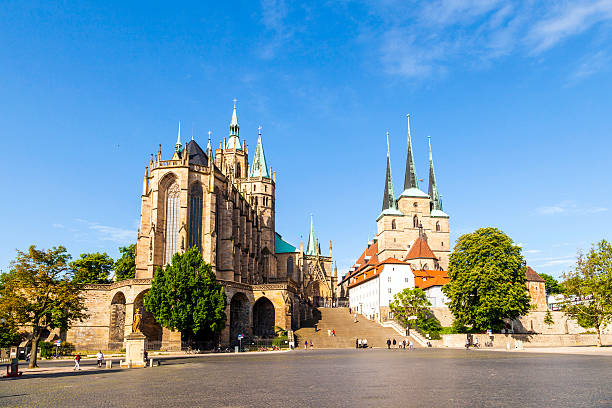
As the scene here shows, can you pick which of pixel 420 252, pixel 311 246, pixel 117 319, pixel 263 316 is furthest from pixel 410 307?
pixel 311 246

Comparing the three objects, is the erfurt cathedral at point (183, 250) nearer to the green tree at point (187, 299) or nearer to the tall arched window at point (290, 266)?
the green tree at point (187, 299)

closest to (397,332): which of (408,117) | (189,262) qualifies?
(189,262)

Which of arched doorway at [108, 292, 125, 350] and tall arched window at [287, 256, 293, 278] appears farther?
tall arched window at [287, 256, 293, 278]

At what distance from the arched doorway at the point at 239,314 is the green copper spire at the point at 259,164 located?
136ft

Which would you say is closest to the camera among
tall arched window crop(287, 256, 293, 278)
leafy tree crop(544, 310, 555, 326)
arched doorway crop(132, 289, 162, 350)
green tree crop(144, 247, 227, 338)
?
green tree crop(144, 247, 227, 338)

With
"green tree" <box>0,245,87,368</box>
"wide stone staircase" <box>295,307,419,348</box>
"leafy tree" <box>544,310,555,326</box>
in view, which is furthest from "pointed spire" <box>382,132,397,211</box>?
"green tree" <box>0,245,87,368</box>

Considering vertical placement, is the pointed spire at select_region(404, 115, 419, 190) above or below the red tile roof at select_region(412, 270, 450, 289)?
above

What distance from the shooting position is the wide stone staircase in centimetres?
5738

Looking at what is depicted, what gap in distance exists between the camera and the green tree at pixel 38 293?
31094mm

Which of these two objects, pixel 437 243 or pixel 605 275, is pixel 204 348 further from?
pixel 437 243

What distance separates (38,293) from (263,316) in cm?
3379

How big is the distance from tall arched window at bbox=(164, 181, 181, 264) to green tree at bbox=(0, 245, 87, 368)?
24.1m

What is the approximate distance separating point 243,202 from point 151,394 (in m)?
59.0

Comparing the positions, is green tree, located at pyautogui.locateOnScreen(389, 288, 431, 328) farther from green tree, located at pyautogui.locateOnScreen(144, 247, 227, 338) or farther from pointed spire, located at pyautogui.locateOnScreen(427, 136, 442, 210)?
pointed spire, located at pyautogui.locateOnScreen(427, 136, 442, 210)
